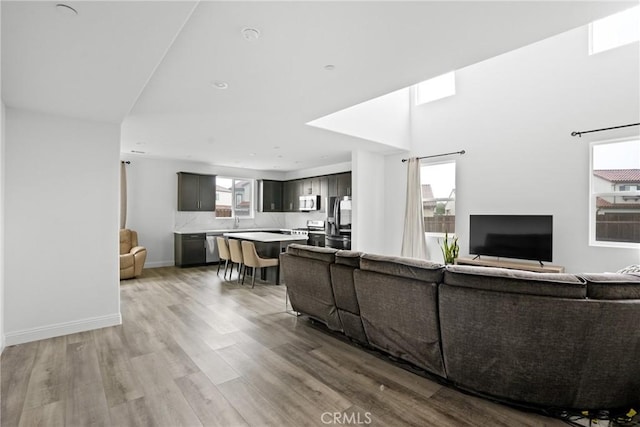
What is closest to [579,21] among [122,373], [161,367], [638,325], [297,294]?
[638,325]

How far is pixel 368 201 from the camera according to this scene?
6199 mm

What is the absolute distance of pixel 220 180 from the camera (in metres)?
8.29

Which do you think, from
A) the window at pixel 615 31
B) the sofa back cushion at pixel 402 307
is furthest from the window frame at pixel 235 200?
the window at pixel 615 31

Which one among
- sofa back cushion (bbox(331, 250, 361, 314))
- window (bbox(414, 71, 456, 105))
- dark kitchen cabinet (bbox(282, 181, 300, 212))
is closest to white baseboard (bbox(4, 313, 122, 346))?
sofa back cushion (bbox(331, 250, 361, 314))

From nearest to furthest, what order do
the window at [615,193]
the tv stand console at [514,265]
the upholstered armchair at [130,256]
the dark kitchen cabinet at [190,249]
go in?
the window at [615,193]
the tv stand console at [514,265]
the upholstered armchair at [130,256]
the dark kitchen cabinet at [190,249]

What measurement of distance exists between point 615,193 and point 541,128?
1.30 m

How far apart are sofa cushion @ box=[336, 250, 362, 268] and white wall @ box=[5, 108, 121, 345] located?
2.67 m

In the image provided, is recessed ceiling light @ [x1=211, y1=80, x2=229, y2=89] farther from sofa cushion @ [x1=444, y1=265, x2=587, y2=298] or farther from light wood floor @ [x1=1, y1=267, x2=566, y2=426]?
sofa cushion @ [x1=444, y1=265, x2=587, y2=298]

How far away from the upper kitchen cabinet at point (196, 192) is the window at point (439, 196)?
508 centimetres

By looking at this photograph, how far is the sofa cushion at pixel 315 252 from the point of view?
10.1 feet

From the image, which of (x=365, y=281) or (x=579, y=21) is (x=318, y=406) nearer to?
(x=365, y=281)

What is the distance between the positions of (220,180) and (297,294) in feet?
18.4

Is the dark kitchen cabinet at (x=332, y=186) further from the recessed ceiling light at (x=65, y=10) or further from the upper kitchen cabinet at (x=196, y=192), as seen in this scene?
the recessed ceiling light at (x=65, y=10)

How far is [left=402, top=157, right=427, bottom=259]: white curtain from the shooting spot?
5.82m
